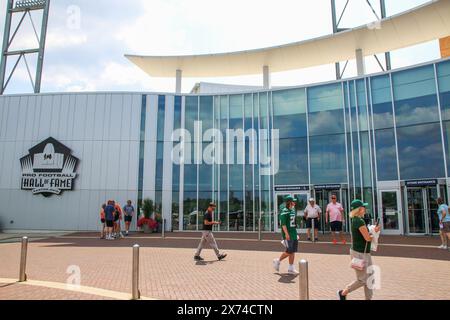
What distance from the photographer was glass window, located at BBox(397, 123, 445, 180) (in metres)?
19.0

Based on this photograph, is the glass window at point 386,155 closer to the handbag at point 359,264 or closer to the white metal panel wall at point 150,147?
the white metal panel wall at point 150,147

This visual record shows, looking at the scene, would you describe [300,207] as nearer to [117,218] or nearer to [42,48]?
[117,218]

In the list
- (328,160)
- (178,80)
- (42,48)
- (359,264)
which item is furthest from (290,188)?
(42,48)

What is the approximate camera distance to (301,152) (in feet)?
74.2

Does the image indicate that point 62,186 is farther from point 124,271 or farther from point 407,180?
point 407,180

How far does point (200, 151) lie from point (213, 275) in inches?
643

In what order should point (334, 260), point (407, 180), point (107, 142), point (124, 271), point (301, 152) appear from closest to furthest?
point (124, 271), point (334, 260), point (407, 180), point (301, 152), point (107, 142)

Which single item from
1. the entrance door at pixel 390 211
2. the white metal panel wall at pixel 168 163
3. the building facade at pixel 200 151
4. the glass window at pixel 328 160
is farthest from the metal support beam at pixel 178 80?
the entrance door at pixel 390 211

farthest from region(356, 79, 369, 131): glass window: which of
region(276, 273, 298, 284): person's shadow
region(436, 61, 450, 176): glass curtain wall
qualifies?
region(276, 273, 298, 284): person's shadow

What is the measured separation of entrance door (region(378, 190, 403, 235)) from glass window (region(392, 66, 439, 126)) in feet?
12.7

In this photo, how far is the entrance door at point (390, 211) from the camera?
767 inches

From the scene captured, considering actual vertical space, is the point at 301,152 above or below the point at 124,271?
above
